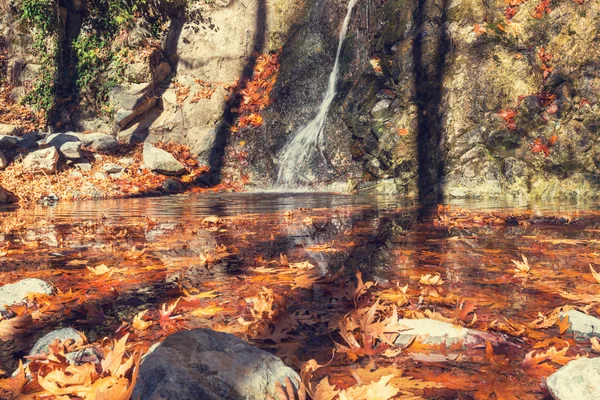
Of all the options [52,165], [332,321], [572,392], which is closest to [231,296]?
[332,321]

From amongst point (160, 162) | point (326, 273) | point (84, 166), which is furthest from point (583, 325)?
point (84, 166)

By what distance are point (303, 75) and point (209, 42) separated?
4.93m

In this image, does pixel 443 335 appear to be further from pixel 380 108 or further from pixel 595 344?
pixel 380 108

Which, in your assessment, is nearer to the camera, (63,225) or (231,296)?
(231,296)

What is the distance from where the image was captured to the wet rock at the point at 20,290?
2.21 m

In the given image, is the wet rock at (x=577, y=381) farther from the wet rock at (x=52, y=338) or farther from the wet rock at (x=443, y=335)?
the wet rock at (x=52, y=338)

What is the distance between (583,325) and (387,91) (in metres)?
10.4

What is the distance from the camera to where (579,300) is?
2.11 m

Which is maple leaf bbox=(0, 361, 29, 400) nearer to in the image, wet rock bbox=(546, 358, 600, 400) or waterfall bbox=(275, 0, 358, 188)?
wet rock bbox=(546, 358, 600, 400)

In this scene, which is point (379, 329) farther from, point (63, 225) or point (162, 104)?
point (162, 104)

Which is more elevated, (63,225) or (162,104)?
(162,104)

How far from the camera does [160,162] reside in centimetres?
1326

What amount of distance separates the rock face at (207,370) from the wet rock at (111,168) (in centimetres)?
1261

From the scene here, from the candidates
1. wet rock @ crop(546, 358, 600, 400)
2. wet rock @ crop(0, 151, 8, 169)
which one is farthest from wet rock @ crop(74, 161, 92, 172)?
wet rock @ crop(546, 358, 600, 400)
